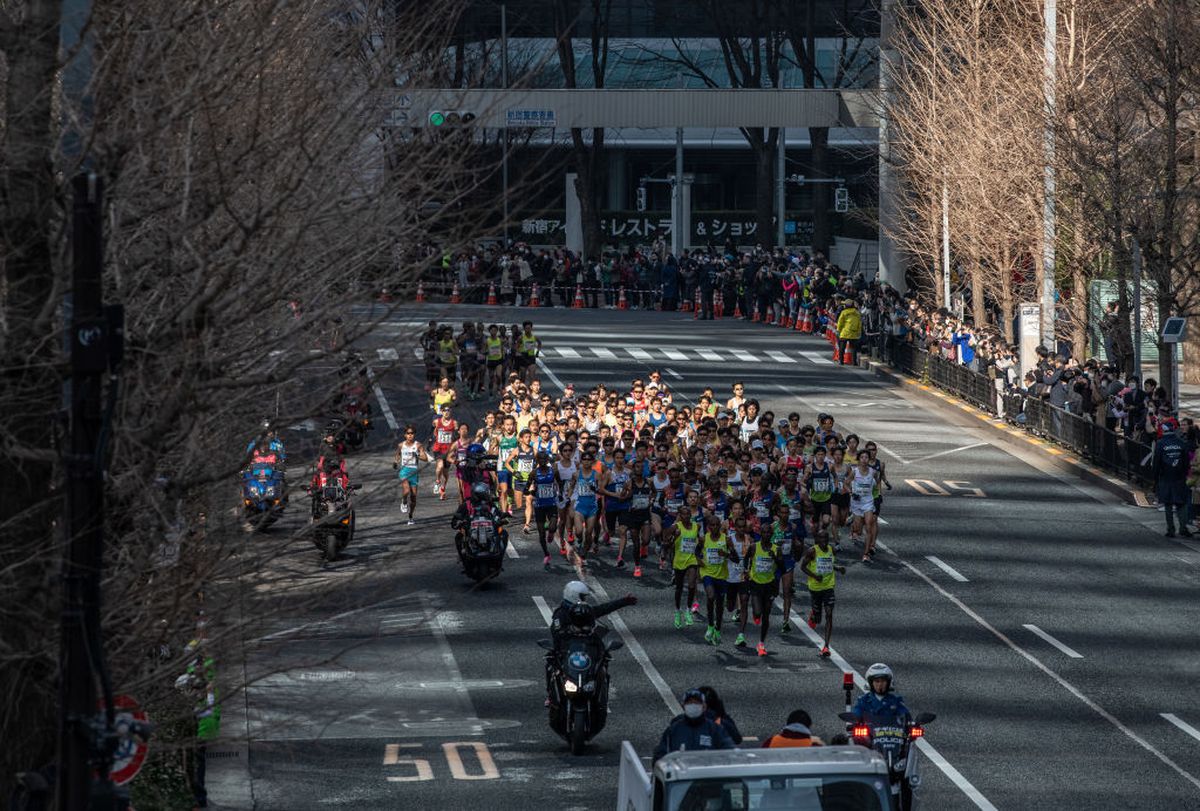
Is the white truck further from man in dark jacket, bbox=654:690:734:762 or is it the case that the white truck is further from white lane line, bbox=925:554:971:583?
white lane line, bbox=925:554:971:583

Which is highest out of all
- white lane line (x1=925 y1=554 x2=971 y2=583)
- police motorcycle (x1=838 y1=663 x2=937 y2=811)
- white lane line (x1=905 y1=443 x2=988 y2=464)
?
white lane line (x1=905 y1=443 x2=988 y2=464)

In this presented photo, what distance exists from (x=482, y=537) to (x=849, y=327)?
82.4ft

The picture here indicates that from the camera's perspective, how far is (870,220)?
61031 millimetres

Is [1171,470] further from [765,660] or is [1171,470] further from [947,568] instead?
[765,660]

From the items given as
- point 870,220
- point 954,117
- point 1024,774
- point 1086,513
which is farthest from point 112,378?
point 870,220

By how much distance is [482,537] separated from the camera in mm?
27672

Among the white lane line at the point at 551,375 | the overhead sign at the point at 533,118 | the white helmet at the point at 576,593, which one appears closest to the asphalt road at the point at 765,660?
the white helmet at the point at 576,593

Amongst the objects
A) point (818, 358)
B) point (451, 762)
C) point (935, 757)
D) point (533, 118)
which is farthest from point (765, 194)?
point (451, 762)

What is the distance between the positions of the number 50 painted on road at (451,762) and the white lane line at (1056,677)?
21.7 ft

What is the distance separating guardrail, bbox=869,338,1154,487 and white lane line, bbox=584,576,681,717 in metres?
11.5

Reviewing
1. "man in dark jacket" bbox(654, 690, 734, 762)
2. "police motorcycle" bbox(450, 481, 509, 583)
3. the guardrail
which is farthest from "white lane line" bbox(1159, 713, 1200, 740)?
the guardrail

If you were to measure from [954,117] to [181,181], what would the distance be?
4016 centimetres

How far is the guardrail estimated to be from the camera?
35906 millimetres

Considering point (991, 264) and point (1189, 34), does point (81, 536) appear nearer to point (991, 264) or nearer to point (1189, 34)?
point (1189, 34)
